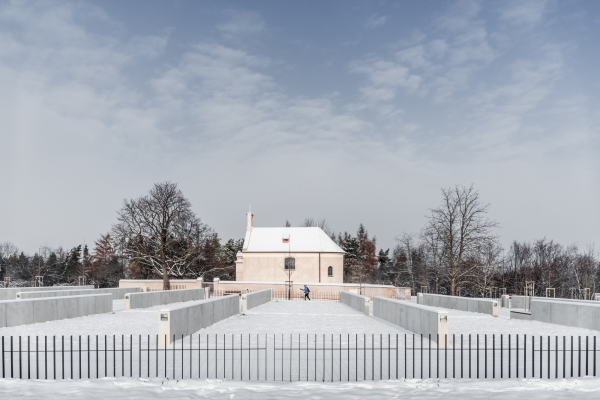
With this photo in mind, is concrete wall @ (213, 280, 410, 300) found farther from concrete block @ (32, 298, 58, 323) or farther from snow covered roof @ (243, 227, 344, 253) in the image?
concrete block @ (32, 298, 58, 323)

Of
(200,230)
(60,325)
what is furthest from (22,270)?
(60,325)

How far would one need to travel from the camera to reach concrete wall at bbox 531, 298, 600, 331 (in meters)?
23.3

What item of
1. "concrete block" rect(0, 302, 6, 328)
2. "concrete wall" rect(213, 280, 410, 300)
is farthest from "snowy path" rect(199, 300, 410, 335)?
"concrete wall" rect(213, 280, 410, 300)

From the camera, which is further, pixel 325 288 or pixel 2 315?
pixel 325 288

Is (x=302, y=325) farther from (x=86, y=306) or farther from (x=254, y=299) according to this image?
(x=254, y=299)

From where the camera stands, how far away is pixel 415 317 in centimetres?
1984

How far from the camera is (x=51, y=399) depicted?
32.2 ft

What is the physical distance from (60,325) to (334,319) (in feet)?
39.1

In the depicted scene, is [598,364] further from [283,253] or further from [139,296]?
[283,253]

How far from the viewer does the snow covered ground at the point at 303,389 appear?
10.1 m

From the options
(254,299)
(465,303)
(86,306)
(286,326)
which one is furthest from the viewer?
(254,299)

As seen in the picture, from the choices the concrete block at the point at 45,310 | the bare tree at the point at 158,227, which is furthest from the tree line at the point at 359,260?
the concrete block at the point at 45,310

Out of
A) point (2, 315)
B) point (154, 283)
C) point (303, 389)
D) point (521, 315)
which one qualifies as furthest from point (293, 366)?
point (154, 283)

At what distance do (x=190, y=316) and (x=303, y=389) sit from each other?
9.50 meters
